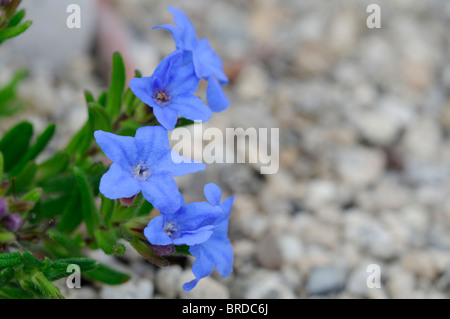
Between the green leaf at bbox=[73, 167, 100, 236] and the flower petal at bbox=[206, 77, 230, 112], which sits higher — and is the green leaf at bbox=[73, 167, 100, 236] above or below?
below

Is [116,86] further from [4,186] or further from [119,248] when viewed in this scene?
[119,248]

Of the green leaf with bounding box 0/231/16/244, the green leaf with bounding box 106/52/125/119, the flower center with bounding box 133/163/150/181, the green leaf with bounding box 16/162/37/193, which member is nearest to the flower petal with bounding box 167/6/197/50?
the green leaf with bounding box 106/52/125/119

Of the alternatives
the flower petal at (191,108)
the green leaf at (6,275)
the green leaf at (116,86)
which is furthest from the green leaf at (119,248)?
the green leaf at (116,86)

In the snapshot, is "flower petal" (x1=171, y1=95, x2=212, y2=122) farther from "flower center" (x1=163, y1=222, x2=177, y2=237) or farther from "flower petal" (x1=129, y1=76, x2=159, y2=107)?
"flower center" (x1=163, y1=222, x2=177, y2=237)

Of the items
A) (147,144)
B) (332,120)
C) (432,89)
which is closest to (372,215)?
(332,120)
